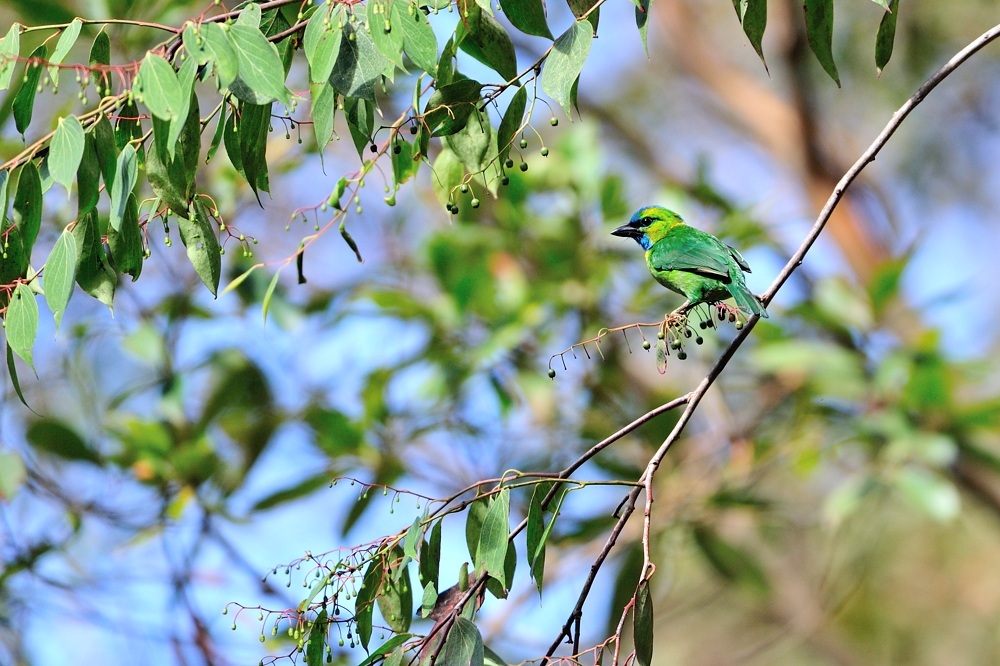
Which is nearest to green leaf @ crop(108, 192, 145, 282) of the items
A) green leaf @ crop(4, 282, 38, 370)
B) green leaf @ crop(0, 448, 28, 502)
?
green leaf @ crop(4, 282, 38, 370)

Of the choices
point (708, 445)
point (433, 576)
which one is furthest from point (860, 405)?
point (433, 576)

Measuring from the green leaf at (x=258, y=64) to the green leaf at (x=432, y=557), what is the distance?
0.98 metres

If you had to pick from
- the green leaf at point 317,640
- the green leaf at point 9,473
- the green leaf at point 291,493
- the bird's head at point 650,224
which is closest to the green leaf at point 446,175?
the green leaf at point 317,640

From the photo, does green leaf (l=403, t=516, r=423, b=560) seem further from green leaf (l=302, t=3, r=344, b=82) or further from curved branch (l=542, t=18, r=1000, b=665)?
green leaf (l=302, t=3, r=344, b=82)

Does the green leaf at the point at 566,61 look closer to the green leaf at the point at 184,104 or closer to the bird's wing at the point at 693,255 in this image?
the green leaf at the point at 184,104

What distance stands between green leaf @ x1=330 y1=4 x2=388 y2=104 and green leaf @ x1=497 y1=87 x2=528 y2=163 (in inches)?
12.4

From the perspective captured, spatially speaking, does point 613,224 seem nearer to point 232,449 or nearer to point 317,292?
point 317,292

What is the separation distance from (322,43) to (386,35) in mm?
138

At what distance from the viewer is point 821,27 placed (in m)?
2.01

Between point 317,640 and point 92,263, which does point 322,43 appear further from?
point 317,640

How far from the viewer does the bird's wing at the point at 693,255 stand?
265 centimetres

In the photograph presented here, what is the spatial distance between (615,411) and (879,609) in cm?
591

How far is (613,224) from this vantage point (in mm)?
5402

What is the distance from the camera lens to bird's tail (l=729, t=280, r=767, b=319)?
231 cm
